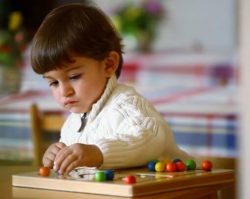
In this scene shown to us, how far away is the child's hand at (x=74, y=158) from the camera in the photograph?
0.93m

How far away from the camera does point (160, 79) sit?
312 cm

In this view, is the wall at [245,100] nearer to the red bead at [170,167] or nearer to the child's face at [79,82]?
the child's face at [79,82]

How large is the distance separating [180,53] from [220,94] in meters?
0.28

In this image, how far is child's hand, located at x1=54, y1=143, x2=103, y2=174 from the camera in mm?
927

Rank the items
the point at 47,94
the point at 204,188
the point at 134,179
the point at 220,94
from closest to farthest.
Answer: the point at 134,179
the point at 204,188
the point at 220,94
the point at 47,94

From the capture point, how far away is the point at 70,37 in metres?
1.10

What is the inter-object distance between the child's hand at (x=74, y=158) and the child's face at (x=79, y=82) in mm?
162

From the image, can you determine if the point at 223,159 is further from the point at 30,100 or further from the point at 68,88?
the point at 30,100

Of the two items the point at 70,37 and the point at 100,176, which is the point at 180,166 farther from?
the point at 70,37

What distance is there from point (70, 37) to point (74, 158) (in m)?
0.25

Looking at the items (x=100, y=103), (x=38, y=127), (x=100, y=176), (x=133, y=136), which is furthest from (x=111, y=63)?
(x=38, y=127)

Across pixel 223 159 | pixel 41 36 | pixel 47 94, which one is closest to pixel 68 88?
pixel 41 36

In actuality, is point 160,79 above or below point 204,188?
above

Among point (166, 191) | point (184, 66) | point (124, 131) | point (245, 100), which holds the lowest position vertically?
point (166, 191)
